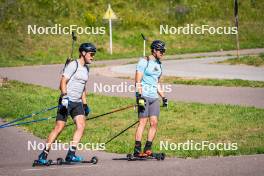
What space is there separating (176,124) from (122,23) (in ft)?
109

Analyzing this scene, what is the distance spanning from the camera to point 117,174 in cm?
977

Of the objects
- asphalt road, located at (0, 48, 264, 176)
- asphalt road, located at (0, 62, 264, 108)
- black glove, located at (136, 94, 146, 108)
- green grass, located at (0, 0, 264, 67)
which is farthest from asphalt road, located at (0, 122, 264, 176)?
green grass, located at (0, 0, 264, 67)

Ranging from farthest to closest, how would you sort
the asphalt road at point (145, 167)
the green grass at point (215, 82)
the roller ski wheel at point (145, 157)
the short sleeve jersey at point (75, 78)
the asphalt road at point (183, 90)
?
the green grass at point (215, 82) < the asphalt road at point (183, 90) < the roller ski wheel at point (145, 157) < the short sleeve jersey at point (75, 78) < the asphalt road at point (145, 167)

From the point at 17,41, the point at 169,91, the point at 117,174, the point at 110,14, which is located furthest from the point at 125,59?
the point at 117,174

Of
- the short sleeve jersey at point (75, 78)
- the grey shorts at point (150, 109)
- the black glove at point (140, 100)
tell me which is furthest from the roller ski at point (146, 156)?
the short sleeve jersey at point (75, 78)

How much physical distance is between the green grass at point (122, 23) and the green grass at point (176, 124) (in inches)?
740

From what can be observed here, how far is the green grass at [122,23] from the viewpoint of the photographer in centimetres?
4297

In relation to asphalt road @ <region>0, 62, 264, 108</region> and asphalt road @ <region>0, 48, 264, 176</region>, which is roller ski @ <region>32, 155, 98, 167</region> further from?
asphalt road @ <region>0, 62, 264, 108</region>

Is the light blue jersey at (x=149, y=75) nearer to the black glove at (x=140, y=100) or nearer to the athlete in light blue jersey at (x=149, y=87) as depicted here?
the athlete in light blue jersey at (x=149, y=87)

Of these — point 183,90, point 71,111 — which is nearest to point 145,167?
point 71,111

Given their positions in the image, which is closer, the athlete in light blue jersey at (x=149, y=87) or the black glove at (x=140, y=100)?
the black glove at (x=140, y=100)

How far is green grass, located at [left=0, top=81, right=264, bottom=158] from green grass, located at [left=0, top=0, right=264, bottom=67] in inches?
740

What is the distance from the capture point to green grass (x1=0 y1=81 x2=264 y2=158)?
42.3 feet

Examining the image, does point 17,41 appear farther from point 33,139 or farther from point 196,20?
point 33,139
